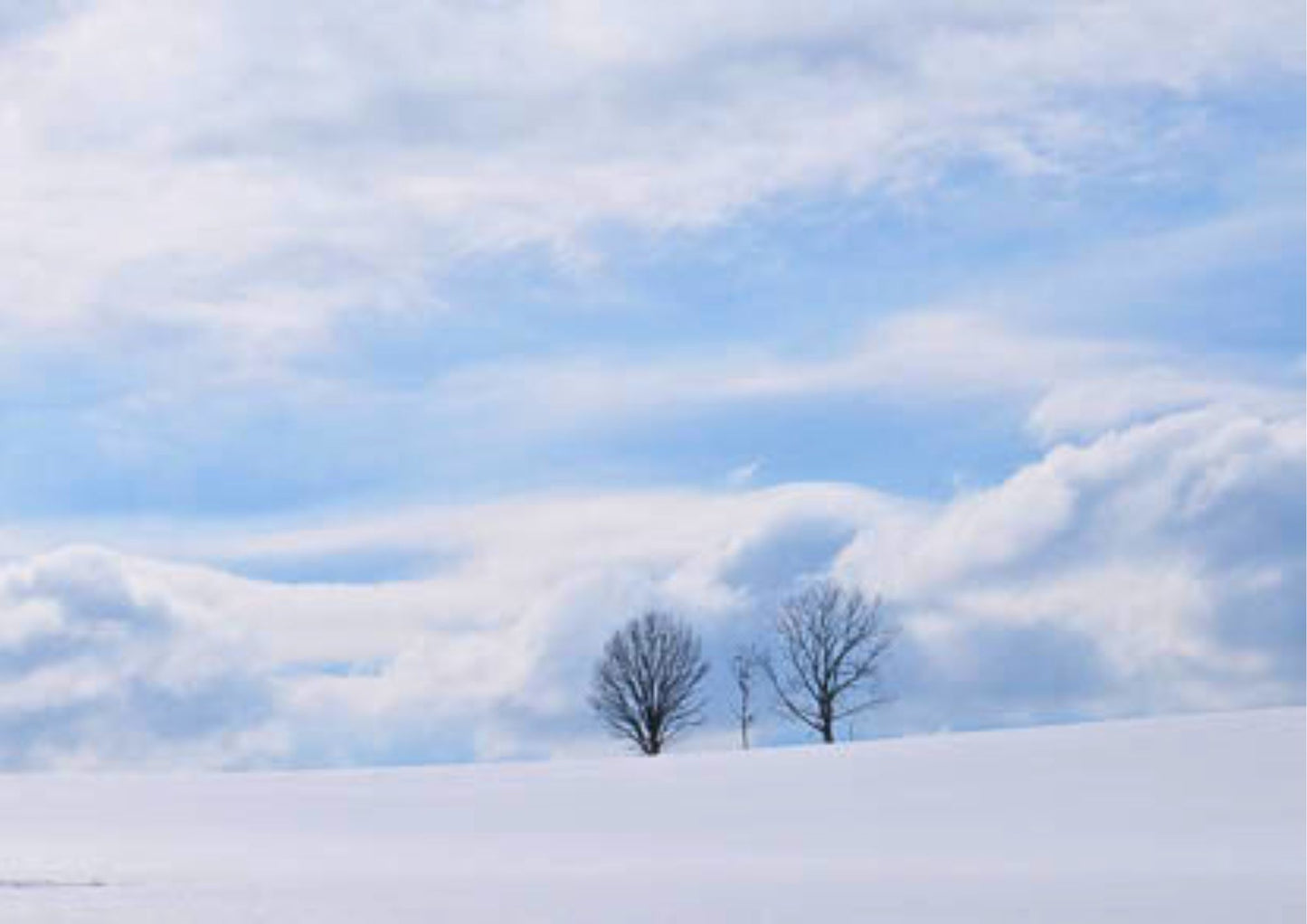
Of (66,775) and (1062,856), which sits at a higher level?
(66,775)

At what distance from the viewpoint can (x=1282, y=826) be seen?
86.0 ft

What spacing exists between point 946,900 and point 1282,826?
926cm

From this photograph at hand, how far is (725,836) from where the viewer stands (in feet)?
93.8

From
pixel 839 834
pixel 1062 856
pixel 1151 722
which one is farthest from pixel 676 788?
pixel 1062 856

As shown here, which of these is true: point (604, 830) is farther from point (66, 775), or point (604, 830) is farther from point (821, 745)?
point (66, 775)

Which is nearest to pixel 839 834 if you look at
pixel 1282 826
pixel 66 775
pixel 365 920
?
pixel 1282 826

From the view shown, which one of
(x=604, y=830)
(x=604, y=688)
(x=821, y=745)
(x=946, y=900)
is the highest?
(x=604, y=688)

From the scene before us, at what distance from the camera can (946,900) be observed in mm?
18953

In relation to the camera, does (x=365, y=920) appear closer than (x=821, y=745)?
Yes

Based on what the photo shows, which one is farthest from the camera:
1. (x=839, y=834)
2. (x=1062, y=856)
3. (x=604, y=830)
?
(x=604, y=830)

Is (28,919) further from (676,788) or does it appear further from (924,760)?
(924,760)

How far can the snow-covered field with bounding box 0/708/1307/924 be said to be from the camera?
18.6 meters

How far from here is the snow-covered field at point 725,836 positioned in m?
18.6

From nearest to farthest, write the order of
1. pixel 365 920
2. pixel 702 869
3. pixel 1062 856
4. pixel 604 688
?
pixel 365 920 < pixel 702 869 < pixel 1062 856 < pixel 604 688
